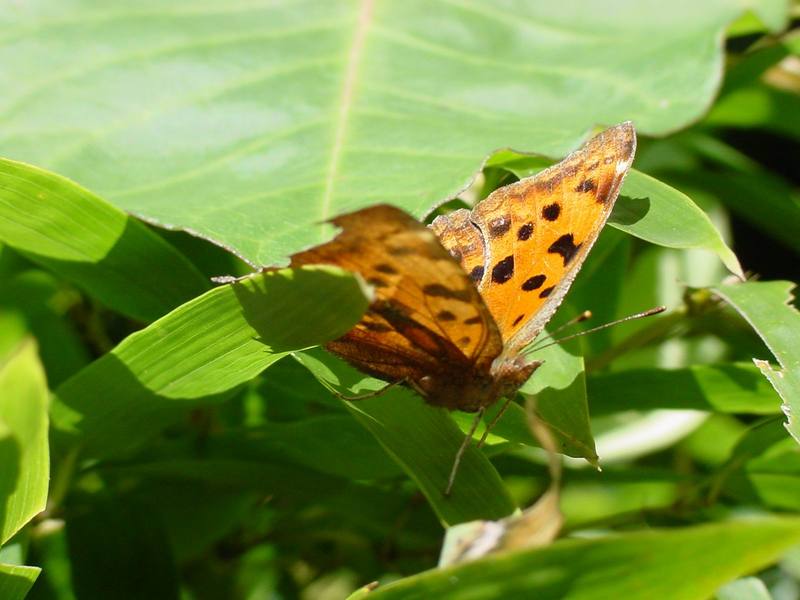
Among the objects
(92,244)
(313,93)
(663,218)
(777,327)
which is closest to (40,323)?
(92,244)

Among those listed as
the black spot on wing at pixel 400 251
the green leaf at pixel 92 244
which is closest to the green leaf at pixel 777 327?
the black spot on wing at pixel 400 251

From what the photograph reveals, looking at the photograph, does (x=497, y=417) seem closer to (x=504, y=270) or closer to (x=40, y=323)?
(x=504, y=270)

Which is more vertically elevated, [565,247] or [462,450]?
[565,247]

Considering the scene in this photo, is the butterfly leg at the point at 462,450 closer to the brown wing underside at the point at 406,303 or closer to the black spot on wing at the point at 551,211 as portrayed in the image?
the brown wing underside at the point at 406,303

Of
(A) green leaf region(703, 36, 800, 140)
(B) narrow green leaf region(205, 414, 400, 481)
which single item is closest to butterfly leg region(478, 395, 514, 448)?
(B) narrow green leaf region(205, 414, 400, 481)

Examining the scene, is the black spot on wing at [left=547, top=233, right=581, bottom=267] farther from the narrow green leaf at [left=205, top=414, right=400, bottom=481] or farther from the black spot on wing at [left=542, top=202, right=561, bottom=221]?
the narrow green leaf at [left=205, top=414, right=400, bottom=481]

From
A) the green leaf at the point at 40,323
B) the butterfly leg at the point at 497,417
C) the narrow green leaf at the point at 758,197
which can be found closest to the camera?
the butterfly leg at the point at 497,417

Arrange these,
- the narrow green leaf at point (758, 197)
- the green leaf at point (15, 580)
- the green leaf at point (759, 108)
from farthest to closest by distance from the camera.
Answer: the green leaf at point (759, 108)
the narrow green leaf at point (758, 197)
the green leaf at point (15, 580)

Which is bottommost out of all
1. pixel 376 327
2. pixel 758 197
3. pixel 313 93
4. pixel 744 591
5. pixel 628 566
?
pixel 744 591
